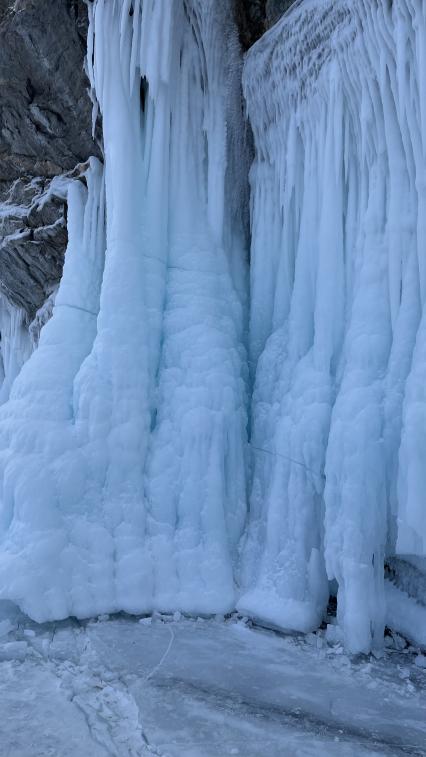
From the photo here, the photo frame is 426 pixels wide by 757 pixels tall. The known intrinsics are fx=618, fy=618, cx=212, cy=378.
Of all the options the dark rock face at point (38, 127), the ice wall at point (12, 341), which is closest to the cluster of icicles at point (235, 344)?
the dark rock face at point (38, 127)

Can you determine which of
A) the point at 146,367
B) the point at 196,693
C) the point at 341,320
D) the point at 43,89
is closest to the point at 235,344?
the point at 146,367

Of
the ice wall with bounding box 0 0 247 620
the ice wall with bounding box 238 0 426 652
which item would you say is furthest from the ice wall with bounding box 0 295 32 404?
the ice wall with bounding box 238 0 426 652

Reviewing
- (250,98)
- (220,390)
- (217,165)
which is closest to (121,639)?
(220,390)

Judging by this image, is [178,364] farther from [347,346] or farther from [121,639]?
[121,639]

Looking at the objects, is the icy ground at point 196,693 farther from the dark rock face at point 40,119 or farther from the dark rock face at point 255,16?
the dark rock face at point 255,16

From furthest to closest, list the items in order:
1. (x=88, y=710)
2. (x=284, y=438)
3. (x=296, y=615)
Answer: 1. (x=284, y=438)
2. (x=296, y=615)
3. (x=88, y=710)

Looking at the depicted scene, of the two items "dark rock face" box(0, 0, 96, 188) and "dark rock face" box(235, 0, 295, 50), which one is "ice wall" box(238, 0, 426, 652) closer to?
"dark rock face" box(235, 0, 295, 50)

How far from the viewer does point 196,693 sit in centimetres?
339

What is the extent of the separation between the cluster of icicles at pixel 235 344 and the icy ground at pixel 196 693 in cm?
28

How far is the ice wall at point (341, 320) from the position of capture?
4180mm

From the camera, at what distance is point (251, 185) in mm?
6488

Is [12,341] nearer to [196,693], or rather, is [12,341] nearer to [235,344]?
[235,344]

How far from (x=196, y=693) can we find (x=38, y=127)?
6729mm

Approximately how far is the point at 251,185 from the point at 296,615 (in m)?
4.26
